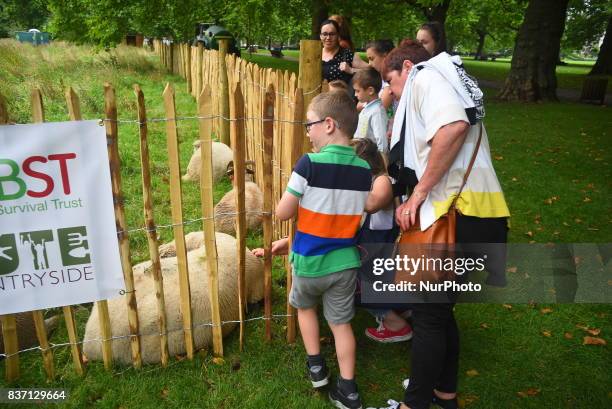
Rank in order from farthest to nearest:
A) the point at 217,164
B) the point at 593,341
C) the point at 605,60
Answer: the point at 605,60, the point at 217,164, the point at 593,341

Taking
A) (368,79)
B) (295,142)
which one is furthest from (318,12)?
(295,142)

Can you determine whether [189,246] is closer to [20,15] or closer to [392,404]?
[392,404]

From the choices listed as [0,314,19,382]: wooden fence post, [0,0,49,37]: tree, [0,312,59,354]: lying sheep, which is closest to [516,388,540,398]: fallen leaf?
[0,314,19,382]: wooden fence post

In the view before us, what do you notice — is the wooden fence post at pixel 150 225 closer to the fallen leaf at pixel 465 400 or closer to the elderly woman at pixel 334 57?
the fallen leaf at pixel 465 400

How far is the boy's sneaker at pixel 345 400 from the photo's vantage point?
264 centimetres

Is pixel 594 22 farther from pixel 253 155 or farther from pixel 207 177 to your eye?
pixel 207 177

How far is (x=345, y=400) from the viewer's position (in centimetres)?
266

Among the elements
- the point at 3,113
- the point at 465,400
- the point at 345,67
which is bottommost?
the point at 465,400

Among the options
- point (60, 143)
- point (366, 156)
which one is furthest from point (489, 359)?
point (60, 143)

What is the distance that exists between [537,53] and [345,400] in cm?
1387

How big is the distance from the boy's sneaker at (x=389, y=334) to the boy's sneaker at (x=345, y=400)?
2.19 ft

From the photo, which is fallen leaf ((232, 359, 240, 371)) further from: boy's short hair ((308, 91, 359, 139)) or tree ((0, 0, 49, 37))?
tree ((0, 0, 49, 37))

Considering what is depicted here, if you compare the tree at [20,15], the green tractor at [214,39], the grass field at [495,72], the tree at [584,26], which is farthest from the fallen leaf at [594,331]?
the tree at [20,15]

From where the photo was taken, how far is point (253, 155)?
588cm
